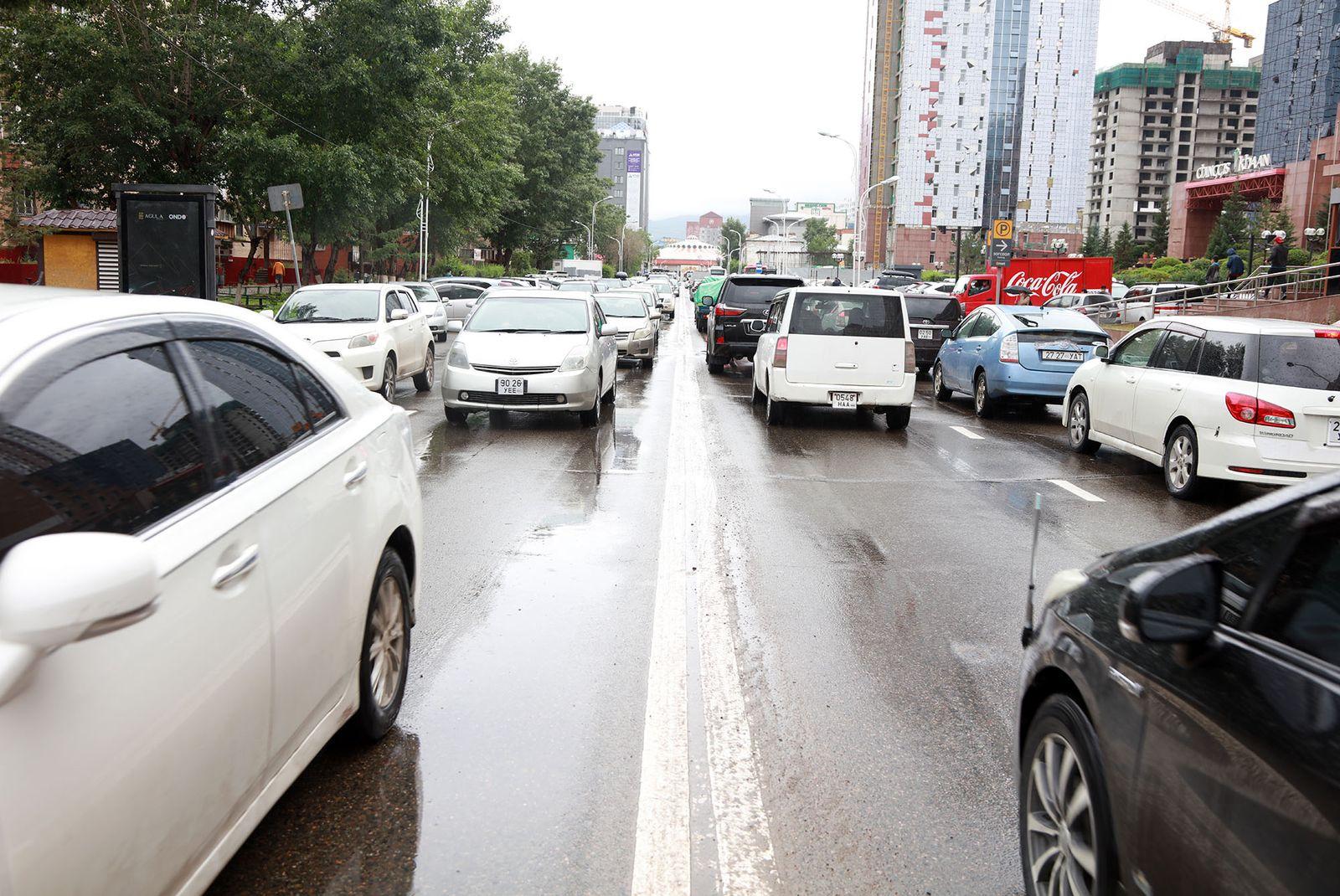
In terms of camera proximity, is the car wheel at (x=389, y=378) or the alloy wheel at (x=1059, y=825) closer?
the alloy wheel at (x=1059, y=825)

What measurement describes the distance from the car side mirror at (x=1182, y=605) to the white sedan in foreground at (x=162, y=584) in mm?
1952

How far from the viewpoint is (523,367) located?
44.6 feet

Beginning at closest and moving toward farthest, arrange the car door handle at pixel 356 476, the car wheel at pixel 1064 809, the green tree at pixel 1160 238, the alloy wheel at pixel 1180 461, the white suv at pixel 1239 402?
1. the car wheel at pixel 1064 809
2. the car door handle at pixel 356 476
3. the white suv at pixel 1239 402
4. the alloy wheel at pixel 1180 461
5. the green tree at pixel 1160 238

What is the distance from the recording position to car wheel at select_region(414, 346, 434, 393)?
19.1 metres

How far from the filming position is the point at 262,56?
29469 mm

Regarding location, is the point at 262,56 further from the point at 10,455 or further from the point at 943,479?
the point at 10,455

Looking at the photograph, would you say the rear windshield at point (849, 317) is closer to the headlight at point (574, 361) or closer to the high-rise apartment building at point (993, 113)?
the headlight at point (574, 361)

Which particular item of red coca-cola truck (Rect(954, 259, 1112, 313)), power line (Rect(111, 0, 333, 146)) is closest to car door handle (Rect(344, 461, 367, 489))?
power line (Rect(111, 0, 333, 146))

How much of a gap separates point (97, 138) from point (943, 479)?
23870mm

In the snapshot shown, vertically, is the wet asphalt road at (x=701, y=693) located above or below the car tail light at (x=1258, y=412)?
below

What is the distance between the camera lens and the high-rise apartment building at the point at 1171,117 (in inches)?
6772

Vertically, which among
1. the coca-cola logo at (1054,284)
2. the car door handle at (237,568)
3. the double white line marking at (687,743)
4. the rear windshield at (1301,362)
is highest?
the coca-cola logo at (1054,284)

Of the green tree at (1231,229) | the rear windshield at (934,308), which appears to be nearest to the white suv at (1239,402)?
the rear windshield at (934,308)

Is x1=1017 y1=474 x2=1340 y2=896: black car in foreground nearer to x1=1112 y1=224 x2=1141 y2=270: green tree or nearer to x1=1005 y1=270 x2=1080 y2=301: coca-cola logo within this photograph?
x1=1005 y1=270 x2=1080 y2=301: coca-cola logo
